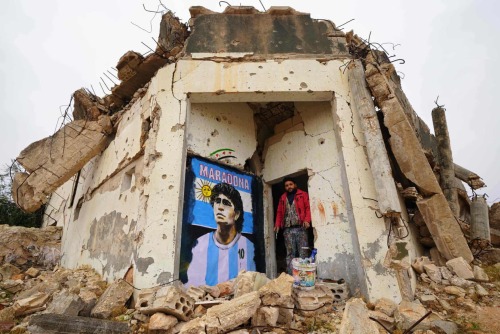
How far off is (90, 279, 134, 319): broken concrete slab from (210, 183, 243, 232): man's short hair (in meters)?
2.22

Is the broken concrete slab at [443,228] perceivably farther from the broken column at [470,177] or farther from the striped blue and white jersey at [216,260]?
the broken column at [470,177]

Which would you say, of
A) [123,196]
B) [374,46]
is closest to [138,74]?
[123,196]

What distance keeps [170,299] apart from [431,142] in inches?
350

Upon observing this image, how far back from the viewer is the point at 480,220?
6.38 m

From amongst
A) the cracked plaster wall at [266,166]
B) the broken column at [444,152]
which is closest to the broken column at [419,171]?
the cracked plaster wall at [266,166]

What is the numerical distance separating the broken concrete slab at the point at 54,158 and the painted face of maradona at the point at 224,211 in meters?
3.69

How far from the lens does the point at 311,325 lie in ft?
11.7

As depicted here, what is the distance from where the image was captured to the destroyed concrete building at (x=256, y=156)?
4.77 metres

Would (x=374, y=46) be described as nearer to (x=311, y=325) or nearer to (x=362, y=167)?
(x=362, y=167)

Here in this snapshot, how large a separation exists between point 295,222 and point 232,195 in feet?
4.51

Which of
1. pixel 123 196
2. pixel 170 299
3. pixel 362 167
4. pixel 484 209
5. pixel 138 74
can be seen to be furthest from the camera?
pixel 138 74

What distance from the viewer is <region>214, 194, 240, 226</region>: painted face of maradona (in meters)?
5.74

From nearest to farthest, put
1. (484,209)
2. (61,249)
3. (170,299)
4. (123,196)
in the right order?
(170,299), (123,196), (484,209), (61,249)

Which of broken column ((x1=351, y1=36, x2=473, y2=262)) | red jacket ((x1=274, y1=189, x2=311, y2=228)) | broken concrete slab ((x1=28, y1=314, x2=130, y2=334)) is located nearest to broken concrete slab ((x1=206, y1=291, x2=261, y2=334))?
broken concrete slab ((x1=28, y1=314, x2=130, y2=334))
